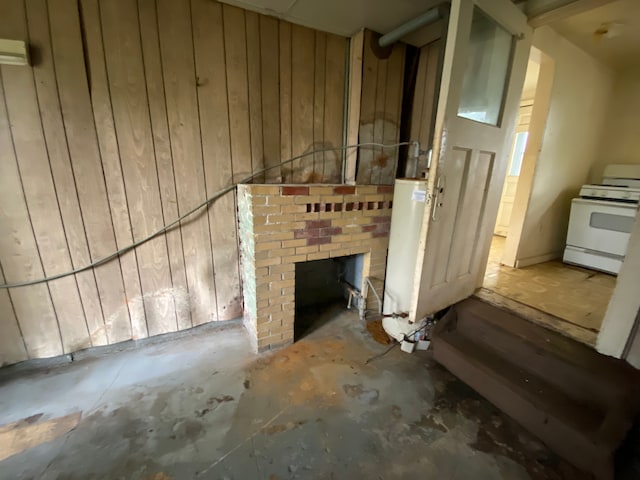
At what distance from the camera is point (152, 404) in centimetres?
160

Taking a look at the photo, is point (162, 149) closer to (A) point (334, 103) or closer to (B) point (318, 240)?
(B) point (318, 240)

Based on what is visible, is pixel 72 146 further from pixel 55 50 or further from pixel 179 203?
pixel 179 203

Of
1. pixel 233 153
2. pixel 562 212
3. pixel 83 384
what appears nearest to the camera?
pixel 83 384

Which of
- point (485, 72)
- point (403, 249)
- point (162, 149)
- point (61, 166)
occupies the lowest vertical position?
point (403, 249)

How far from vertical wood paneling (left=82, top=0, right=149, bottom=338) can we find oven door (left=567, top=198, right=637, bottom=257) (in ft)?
13.4

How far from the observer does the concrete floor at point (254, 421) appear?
1.27 m

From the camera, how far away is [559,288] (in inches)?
92.3

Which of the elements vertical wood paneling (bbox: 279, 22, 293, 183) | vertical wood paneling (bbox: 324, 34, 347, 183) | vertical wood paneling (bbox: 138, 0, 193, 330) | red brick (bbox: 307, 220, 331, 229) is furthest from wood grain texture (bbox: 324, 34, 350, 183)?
vertical wood paneling (bbox: 138, 0, 193, 330)

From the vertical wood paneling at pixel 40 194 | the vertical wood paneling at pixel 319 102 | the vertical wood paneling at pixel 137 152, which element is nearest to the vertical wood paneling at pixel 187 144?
the vertical wood paneling at pixel 137 152

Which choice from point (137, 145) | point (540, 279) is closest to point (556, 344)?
point (540, 279)

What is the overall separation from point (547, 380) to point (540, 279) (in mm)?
1294

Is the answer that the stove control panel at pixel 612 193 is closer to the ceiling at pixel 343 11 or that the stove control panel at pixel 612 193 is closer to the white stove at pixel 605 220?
the white stove at pixel 605 220

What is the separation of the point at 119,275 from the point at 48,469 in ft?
3.49

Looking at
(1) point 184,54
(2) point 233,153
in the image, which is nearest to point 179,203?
(2) point 233,153
